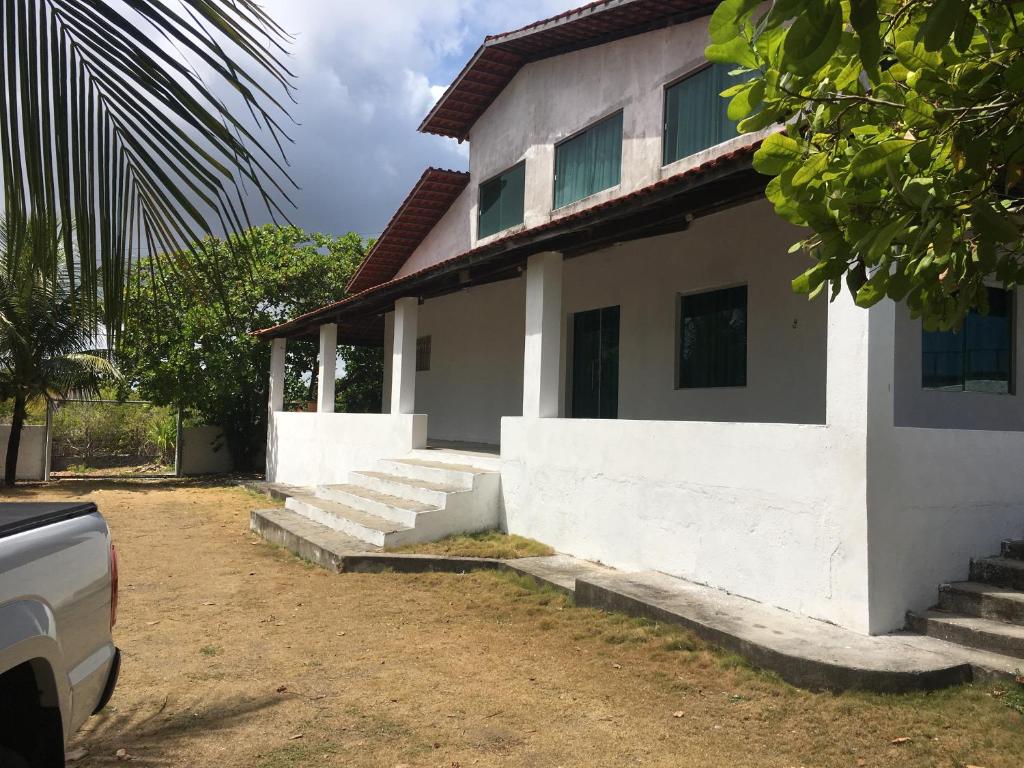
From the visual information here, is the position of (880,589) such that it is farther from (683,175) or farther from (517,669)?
(683,175)

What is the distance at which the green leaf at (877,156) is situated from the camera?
7.80ft

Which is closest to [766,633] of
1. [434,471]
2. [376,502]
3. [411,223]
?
[434,471]

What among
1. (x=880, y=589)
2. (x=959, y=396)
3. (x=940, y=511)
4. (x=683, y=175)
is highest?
(x=683, y=175)

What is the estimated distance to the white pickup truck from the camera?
225 cm

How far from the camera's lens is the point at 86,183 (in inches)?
75.8

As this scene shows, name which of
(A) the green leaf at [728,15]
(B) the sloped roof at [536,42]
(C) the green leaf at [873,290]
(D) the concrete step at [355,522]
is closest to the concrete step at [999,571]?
(C) the green leaf at [873,290]

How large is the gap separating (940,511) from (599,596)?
7.93 feet

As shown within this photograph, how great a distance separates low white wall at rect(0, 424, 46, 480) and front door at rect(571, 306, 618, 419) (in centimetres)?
1313

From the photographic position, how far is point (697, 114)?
375 inches

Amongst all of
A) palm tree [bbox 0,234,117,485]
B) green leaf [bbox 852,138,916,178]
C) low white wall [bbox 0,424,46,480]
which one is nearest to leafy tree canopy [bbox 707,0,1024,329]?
green leaf [bbox 852,138,916,178]

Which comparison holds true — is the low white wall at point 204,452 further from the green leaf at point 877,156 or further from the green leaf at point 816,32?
the green leaf at point 816,32

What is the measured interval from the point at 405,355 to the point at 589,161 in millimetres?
3750

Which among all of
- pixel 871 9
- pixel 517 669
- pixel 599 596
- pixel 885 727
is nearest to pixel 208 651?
pixel 517 669

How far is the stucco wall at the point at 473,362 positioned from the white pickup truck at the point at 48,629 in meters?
9.88
